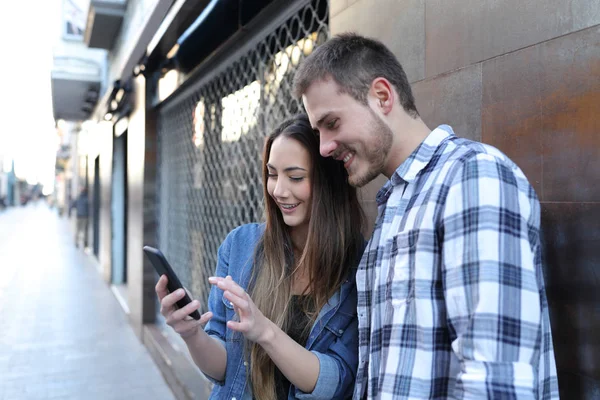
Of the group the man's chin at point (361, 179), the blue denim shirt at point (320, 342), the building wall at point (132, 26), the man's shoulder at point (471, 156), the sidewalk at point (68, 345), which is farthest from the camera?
the sidewalk at point (68, 345)

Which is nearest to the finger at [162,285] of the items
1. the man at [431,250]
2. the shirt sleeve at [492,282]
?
the man at [431,250]

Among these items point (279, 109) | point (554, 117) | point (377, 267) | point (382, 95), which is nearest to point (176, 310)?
point (377, 267)

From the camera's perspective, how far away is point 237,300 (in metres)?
1.48

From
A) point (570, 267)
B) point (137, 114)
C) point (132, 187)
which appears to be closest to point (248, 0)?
point (570, 267)

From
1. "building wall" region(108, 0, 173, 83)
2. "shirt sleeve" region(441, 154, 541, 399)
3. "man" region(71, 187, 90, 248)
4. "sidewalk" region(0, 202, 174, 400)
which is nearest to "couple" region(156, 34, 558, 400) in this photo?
"shirt sleeve" region(441, 154, 541, 399)

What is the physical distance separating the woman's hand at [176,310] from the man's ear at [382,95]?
0.82m

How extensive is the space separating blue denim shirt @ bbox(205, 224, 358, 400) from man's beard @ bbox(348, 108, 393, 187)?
1.83ft

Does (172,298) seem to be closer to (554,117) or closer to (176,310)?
(176,310)

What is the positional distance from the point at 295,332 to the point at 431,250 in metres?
0.84

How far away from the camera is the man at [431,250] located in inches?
40.4

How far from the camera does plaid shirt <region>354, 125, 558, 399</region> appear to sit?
1.02m

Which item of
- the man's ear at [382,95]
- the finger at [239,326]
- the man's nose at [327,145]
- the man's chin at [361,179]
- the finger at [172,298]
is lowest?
the finger at [239,326]

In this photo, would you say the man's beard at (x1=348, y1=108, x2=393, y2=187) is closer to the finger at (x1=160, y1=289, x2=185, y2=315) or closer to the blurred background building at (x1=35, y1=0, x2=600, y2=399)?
the blurred background building at (x1=35, y1=0, x2=600, y2=399)

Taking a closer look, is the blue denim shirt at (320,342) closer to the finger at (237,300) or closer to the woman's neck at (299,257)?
the woman's neck at (299,257)
